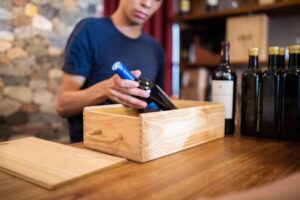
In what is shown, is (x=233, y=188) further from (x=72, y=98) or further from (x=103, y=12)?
(x=103, y=12)

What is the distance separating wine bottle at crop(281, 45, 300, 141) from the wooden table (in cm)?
12

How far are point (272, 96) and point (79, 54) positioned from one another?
0.82 meters

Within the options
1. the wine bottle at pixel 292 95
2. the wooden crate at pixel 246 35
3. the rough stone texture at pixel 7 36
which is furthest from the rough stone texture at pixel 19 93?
the wine bottle at pixel 292 95

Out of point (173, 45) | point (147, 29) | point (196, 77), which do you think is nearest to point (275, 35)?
point (196, 77)

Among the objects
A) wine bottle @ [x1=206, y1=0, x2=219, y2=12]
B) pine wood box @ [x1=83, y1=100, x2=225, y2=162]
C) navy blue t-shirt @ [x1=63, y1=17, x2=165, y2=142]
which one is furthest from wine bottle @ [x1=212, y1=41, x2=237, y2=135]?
wine bottle @ [x1=206, y1=0, x2=219, y2=12]

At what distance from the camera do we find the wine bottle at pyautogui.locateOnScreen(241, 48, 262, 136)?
0.96 metres

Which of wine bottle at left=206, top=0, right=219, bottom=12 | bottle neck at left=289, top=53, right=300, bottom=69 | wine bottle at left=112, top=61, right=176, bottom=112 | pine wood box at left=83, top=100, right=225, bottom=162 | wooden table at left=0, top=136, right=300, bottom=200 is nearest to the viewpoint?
wooden table at left=0, top=136, right=300, bottom=200

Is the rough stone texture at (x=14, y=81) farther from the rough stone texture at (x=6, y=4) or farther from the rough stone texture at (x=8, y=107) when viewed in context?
the rough stone texture at (x=6, y=4)

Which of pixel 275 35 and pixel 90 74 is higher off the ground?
pixel 275 35

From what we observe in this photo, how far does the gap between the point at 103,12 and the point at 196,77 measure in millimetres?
897

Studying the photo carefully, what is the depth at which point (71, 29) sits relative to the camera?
6.86 feet

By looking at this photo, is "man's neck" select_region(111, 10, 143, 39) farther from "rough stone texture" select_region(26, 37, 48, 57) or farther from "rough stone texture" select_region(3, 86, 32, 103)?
"rough stone texture" select_region(3, 86, 32, 103)

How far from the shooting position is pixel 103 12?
2289 mm

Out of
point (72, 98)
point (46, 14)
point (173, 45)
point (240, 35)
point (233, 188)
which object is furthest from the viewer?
point (173, 45)
